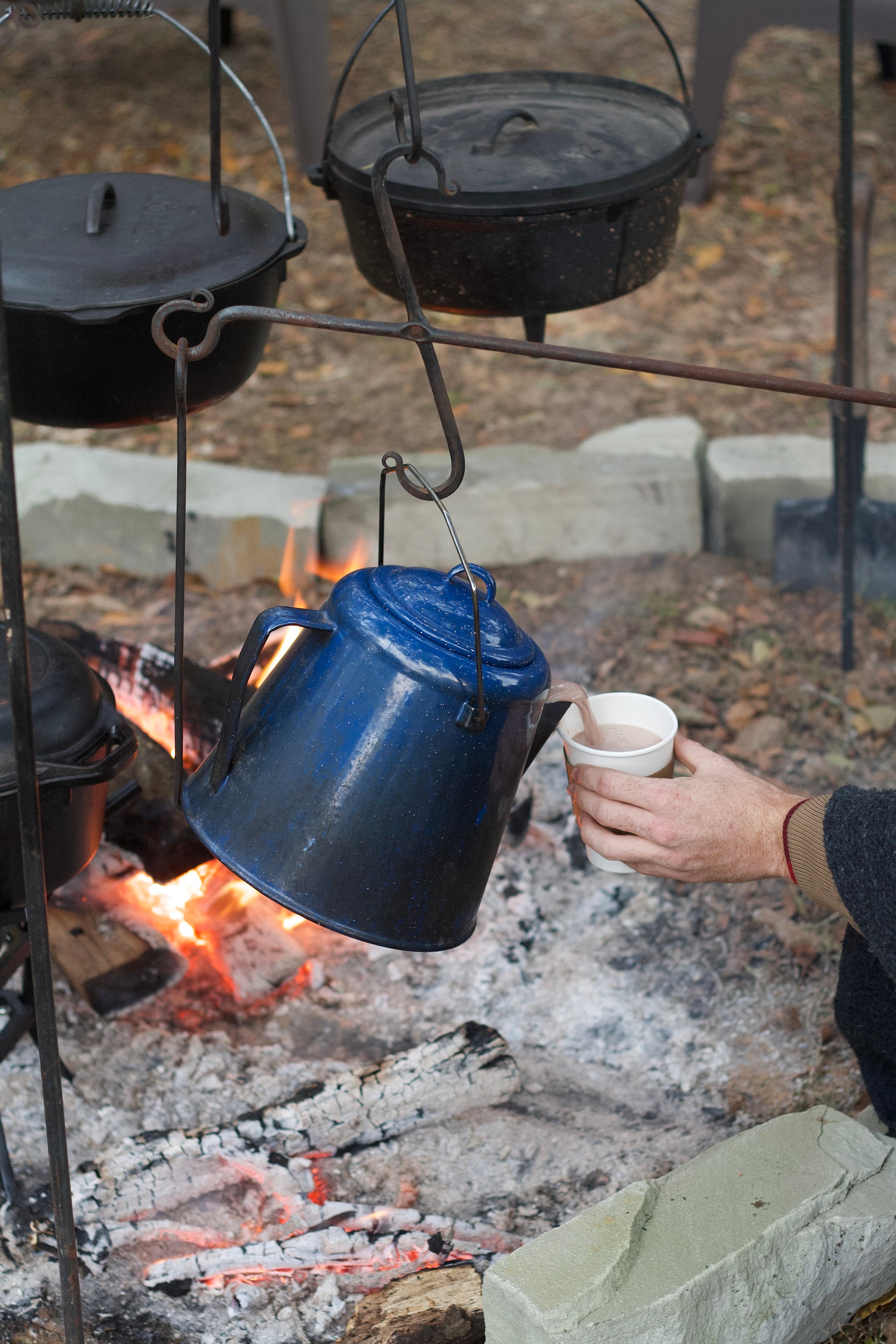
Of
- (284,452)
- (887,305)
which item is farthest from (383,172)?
(887,305)

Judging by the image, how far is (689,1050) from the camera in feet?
7.66

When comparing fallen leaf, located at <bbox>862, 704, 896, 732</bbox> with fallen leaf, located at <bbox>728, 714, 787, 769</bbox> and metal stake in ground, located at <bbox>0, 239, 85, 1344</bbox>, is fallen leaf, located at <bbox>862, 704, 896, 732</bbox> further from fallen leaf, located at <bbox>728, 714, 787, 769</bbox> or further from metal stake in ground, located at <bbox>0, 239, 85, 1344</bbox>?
metal stake in ground, located at <bbox>0, 239, 85, 1344</bbox>

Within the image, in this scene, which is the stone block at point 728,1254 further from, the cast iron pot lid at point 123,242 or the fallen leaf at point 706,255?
the fallen leaf at point 706,255

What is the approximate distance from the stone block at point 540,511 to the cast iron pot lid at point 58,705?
1.90 metres

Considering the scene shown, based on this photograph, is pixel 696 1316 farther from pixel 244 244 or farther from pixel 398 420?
pixel 398 420

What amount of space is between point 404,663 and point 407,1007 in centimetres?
126

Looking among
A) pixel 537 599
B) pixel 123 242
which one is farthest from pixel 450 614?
pixel 537 599

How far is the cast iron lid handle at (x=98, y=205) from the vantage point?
184 centimetres

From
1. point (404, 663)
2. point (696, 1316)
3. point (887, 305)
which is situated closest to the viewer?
point (404, 663)

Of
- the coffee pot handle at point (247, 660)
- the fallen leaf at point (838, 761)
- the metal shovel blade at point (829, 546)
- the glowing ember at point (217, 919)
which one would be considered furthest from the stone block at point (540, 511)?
the coffee pot handle at point (247, 660)

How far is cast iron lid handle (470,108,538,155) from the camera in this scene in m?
1.97

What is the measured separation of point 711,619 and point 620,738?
1.86 m

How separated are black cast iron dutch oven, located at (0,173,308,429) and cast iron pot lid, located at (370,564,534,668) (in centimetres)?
54

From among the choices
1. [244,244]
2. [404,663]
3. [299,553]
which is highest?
[244,244]
